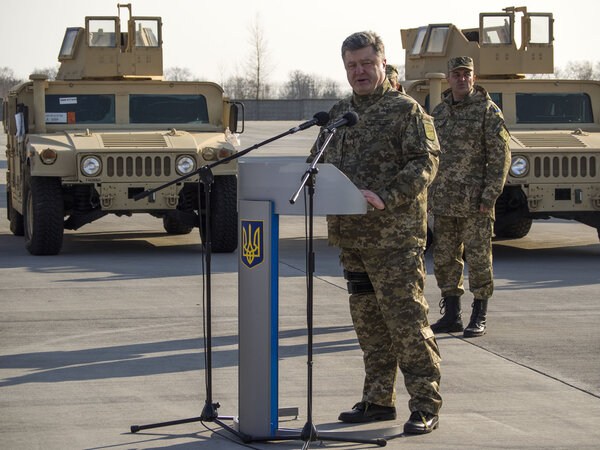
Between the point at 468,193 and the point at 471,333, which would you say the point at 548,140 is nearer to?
the point at 468,193

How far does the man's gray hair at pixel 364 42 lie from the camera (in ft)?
13.5

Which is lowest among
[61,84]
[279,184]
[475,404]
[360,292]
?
[475,404]

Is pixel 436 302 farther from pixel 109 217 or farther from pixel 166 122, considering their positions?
pixel 109 217

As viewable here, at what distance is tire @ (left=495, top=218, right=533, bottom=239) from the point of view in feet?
39.5

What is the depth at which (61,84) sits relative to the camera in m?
11.2

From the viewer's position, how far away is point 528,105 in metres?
11.2

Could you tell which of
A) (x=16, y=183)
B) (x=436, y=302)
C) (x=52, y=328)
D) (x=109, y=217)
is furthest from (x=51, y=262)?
(x=109, y=217)

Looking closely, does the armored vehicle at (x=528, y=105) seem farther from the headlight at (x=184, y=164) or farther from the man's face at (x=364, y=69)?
the man's face at (x=364, y=69)

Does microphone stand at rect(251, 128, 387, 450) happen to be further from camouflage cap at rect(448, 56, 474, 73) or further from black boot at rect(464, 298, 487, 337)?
camouflage cap at rect(448, 56, 474, 73)

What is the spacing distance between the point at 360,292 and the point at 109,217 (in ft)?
35.8

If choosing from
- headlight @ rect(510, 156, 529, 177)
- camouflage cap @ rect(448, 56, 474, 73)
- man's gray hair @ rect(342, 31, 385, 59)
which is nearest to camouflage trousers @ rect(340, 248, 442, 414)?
man's gray hair @ rect(342, 31, 385, 59)

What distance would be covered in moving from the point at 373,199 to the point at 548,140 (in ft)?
22.1

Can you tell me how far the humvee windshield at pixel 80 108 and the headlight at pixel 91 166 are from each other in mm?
1267

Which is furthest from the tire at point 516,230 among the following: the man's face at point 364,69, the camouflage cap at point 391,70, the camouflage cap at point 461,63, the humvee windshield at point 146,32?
the man's face at point 364,69
